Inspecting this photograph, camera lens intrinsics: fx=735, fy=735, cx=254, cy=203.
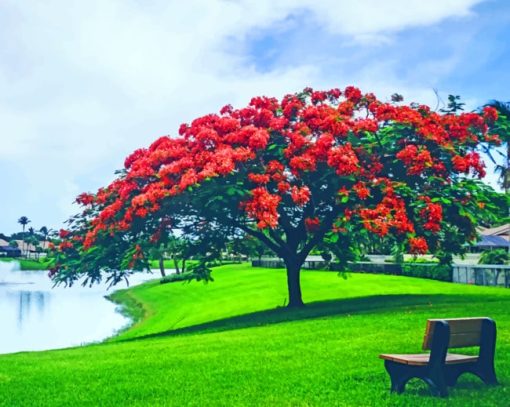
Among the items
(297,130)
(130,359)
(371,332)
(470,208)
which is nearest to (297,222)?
(297,130)

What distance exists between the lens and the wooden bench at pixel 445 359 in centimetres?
1080

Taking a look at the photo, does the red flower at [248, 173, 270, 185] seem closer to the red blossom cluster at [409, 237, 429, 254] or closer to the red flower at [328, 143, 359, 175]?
the red flower at [328, 143, 359, 175]

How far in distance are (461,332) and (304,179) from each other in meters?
16.2

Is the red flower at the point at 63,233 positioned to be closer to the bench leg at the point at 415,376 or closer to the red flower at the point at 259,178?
the red flower at the point at 259,178

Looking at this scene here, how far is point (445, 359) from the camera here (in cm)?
1123

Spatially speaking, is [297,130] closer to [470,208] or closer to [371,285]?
[470,208]

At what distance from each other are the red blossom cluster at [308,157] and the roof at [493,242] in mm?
55657

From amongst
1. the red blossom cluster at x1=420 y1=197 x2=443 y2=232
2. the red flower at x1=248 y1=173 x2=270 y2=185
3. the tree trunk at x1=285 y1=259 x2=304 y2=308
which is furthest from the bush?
the red flower at x1=248 y1=173 x2=270 y2=185

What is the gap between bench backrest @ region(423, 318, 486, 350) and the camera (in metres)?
10.8

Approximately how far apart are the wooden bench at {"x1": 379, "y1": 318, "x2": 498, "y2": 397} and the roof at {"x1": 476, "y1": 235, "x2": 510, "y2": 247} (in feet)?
233

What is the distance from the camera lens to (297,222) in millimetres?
31203

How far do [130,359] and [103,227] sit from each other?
10.2 m

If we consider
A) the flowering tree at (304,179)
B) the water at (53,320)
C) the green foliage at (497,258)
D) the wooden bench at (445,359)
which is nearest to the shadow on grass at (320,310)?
the flowering tree at (304,179)

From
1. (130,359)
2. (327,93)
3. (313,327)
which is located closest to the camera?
(130,359)
